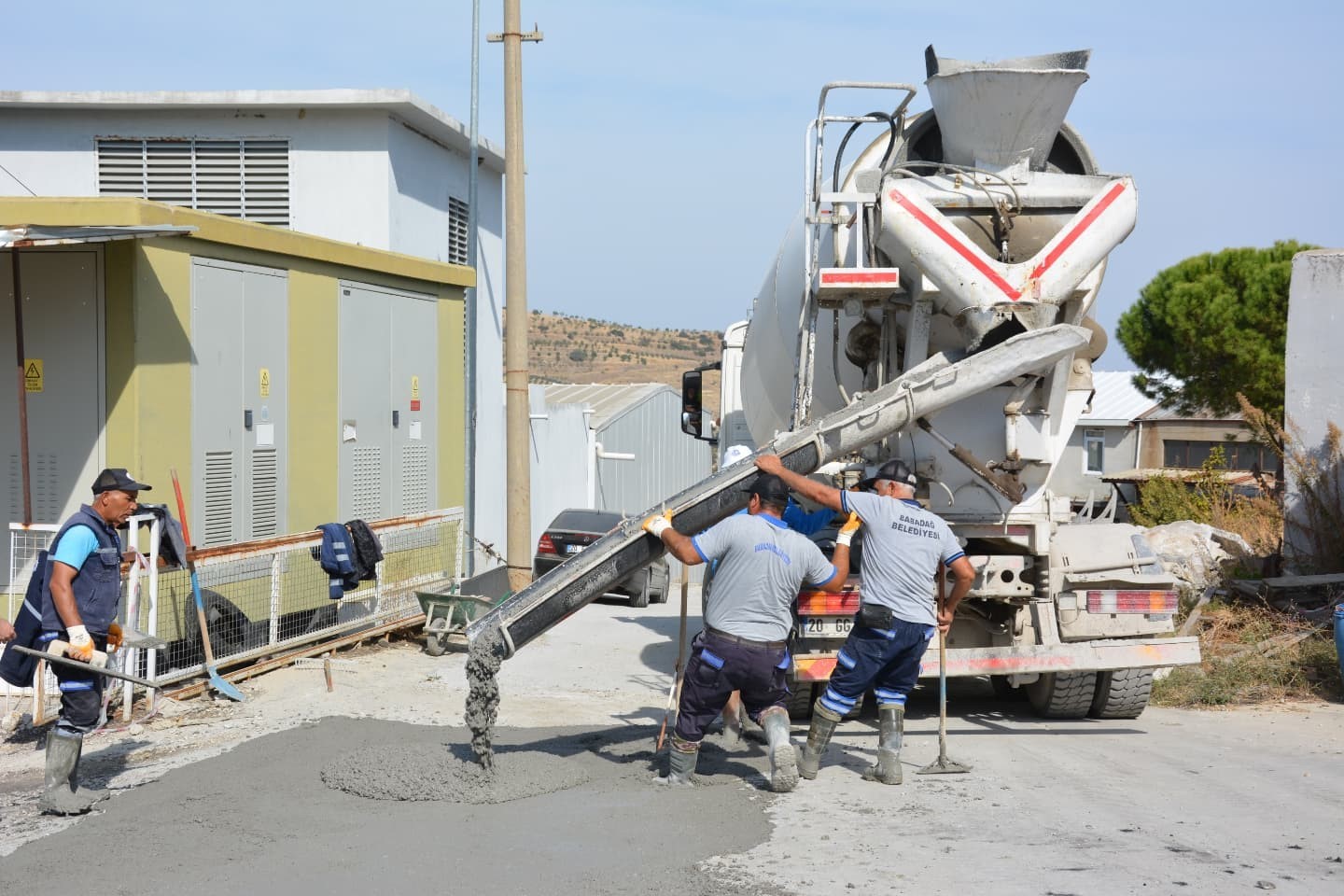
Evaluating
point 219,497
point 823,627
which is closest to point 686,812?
point 823,627

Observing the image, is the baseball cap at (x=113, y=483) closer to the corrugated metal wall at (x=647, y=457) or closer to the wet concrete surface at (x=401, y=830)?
the wet concrete surface at (x=401, y=830)

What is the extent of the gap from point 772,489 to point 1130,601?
3001 mm

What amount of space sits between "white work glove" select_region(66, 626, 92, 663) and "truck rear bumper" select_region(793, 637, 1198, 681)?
13.4 feet

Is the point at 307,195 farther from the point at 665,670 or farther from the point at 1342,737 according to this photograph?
the point at 1342,737

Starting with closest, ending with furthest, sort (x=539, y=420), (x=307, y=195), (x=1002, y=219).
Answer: (x=1002, y=219)
(x=307, y=195)
(x=539, y=420)

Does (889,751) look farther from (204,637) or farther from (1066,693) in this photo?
(204,637)

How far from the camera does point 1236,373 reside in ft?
103

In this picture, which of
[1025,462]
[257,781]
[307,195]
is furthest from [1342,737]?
[307,195]

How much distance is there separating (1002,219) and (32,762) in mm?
6269

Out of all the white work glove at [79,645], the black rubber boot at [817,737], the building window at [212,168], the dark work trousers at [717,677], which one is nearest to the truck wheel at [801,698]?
the black rubber boot at [817,737]

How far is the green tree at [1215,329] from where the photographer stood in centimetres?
3067

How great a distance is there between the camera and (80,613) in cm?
653

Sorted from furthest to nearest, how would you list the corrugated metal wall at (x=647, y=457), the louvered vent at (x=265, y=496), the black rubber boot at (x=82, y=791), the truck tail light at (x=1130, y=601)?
the corrugated metal wall at (x=647, y=457), the louvered vent at (x=265, y=496), the truck tail light at (x=1130, y=601), the black rubber boot at (x=82, y=791)

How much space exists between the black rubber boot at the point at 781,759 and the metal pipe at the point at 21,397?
561cm
